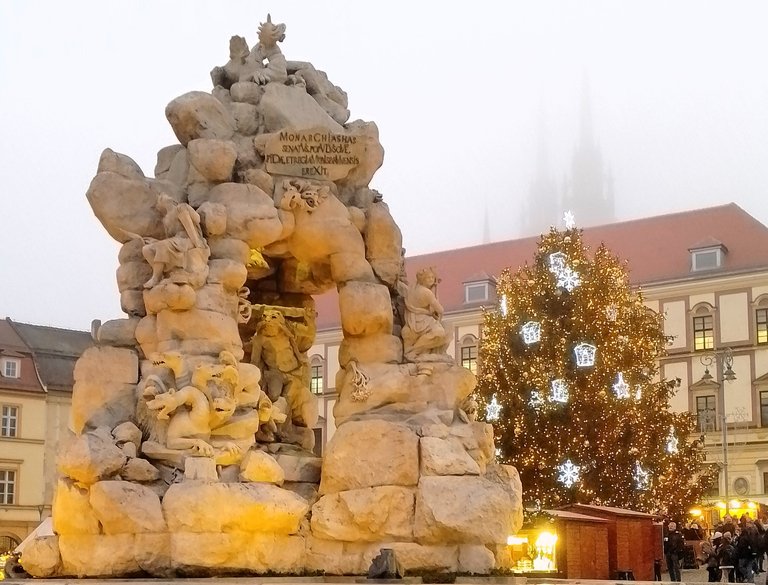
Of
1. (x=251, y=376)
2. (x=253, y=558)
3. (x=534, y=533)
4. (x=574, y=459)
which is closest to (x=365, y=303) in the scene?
(x=251, y=376)

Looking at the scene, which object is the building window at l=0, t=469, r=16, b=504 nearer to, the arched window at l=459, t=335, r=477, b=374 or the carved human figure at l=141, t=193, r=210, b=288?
the arched window at l=459, t=335, r=477, b=374

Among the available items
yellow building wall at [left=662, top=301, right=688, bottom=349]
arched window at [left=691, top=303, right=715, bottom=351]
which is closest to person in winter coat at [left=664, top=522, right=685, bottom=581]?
arched window at [left=691, top=303, right=715, bottom=351]

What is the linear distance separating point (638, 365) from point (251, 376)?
17168mm

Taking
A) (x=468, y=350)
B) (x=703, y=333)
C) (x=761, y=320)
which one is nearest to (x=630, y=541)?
(x=761, y=320)

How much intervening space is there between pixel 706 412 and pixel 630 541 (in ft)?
99.5

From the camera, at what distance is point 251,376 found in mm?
10531

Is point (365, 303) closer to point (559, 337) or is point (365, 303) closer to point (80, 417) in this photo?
point (80, 417)

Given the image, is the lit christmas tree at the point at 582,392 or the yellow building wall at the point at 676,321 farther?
the yellow building wall at the point at 676,321

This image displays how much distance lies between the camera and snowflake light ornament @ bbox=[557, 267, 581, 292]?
2681cm

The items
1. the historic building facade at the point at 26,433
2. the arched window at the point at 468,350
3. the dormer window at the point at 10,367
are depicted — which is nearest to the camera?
the historic building facade at the point at 26,433

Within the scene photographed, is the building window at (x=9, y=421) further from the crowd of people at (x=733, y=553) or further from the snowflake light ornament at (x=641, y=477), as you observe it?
the crowd of people at (x=733, y=553)

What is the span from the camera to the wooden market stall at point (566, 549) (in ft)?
48.4

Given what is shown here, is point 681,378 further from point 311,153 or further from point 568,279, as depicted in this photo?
point 311,153

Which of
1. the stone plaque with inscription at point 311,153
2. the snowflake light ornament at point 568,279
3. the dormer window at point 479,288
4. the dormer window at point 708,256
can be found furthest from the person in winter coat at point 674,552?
the dormer window at point 479,288
